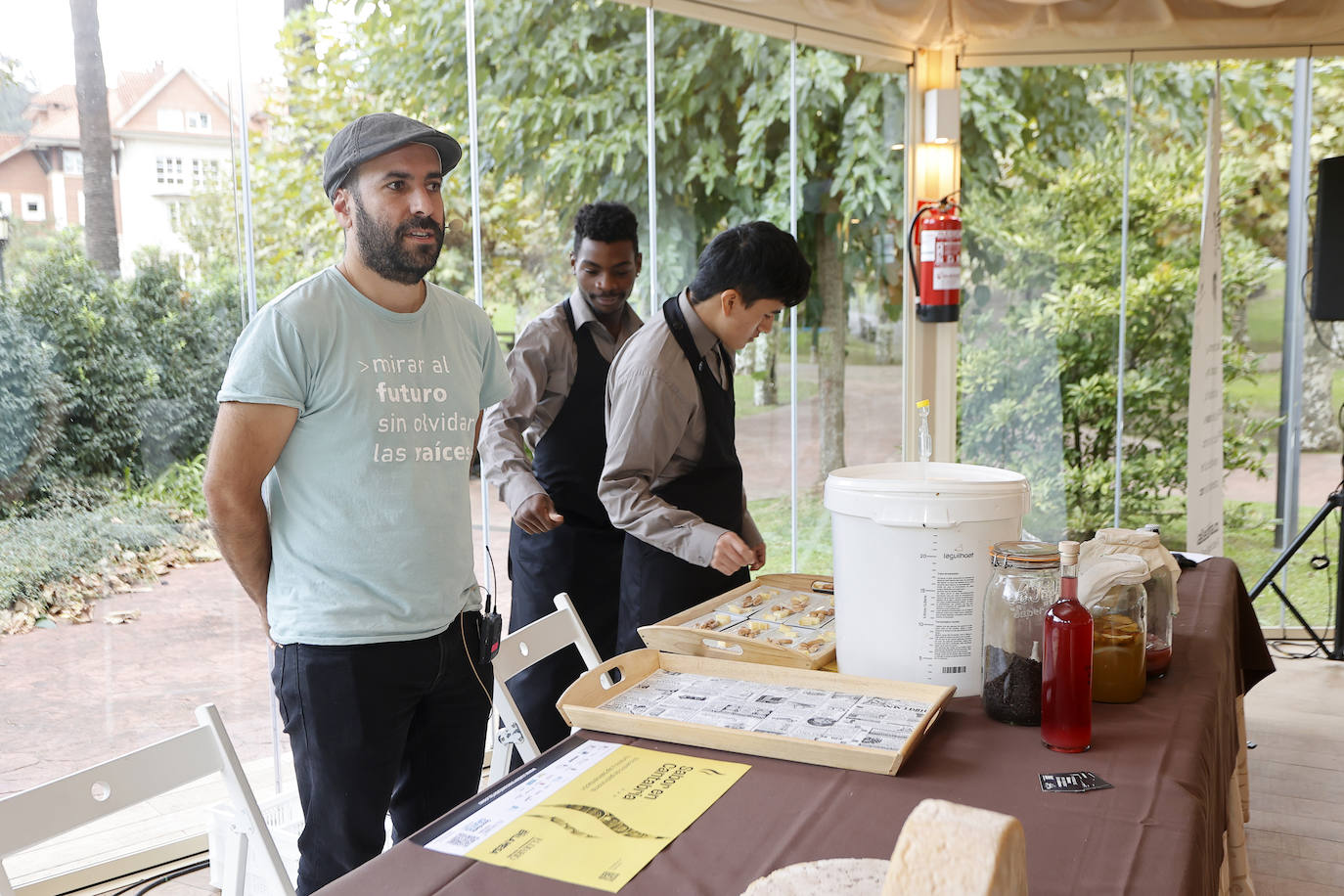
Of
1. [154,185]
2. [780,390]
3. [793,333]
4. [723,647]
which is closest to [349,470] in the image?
[723,647]

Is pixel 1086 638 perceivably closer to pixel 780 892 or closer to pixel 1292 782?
pixel 780 892

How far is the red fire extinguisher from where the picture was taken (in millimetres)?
4625

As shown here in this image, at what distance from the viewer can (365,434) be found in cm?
170

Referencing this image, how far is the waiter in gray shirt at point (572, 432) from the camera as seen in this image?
2.88 metres

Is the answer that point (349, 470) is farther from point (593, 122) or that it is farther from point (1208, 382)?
point (1208, 382)

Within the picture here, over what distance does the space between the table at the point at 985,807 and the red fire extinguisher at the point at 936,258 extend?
3183 millimetres

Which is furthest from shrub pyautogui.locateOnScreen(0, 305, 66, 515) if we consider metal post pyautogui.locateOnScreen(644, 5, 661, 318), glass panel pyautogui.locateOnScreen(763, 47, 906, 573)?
glass panel pyautogui.locateOnScreen(763, 47, 906, 573)

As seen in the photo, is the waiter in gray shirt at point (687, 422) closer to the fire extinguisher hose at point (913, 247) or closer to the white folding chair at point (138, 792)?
the white folding chair at point (138, 792)

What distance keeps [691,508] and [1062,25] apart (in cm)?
291

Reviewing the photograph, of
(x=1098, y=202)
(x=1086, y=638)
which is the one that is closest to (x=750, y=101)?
(x=1098, y=202)

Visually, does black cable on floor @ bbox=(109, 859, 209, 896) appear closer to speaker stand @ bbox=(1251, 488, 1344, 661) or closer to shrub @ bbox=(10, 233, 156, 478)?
shrub @ bbox=(10, 233, 156, 478)

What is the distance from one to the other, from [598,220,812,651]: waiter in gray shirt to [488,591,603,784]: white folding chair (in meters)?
0.25

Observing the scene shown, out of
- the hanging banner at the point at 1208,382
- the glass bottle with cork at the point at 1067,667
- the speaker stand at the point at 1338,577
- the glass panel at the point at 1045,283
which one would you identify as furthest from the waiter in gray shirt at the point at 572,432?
the hanging banner at the point at 1208,382

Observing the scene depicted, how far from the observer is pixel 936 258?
468 cm
